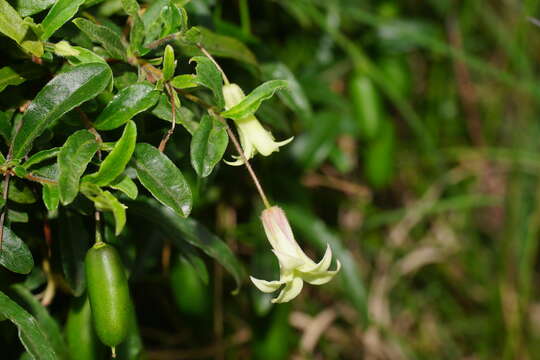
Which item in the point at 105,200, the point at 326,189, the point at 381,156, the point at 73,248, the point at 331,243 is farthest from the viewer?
the point at 326,189

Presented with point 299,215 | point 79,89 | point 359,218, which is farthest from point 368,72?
point 79,89

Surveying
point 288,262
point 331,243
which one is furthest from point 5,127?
point 331,243

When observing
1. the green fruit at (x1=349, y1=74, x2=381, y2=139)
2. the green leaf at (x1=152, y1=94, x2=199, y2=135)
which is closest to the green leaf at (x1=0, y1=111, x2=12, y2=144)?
the green leaf at (x1=152, y1=94, x2=199, y2=135)

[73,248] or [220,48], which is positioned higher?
[220,48]

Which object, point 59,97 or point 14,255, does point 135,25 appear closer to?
point 59,97

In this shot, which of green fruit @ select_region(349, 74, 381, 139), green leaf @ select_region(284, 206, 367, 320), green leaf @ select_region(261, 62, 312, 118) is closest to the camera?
green leaf @ select_region(261, 62, 312, 118)

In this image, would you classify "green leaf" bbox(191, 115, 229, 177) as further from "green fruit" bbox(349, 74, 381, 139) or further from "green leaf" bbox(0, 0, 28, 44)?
"green fruit" bbox(349, 74, 381, 139)

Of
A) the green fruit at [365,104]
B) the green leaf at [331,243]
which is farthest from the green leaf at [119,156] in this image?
the green fruit at [365,104]

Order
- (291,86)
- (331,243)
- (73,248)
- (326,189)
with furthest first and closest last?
1. (326,189)
2. (331,243)
3. (291,86)
4. (73,248)
